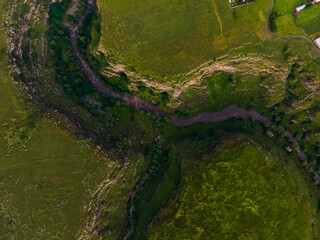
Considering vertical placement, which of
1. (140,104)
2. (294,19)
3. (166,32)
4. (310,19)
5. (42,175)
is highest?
(166,32)

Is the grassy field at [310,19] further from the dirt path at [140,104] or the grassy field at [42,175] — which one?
the grassy field at [42,175]

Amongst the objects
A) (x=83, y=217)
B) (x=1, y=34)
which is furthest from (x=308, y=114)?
(x=1, y=34)

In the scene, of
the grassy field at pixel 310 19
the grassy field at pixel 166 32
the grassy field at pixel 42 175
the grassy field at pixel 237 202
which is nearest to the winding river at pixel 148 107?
the grassy field at pixel 166 32

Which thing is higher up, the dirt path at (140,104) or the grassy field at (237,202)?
the dirt path at (140,104)

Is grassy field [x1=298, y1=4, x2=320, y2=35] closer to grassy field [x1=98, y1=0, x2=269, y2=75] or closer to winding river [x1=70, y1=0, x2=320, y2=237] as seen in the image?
grassy field [x1=98, y1=0, x2=269, y2=75]

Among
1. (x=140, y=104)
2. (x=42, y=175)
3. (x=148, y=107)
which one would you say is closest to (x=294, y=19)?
(x=148, y=107)

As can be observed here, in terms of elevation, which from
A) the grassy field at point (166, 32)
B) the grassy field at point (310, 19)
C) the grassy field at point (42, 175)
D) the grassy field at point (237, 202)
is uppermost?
the grassy field at point (166, 32)

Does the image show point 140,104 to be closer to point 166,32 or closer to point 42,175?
point 166,32
